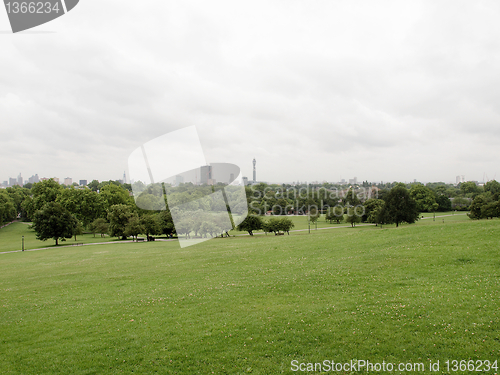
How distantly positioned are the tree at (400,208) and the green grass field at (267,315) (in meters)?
32.2

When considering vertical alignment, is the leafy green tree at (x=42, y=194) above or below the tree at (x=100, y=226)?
above

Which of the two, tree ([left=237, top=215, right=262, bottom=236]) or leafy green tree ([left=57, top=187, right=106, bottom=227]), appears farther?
leafy green tree ([left=57, top=187, right=106, bottom=227])

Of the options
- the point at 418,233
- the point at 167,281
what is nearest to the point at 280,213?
the point at 418,233

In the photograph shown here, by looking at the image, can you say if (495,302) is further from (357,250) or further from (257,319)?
(357,250)

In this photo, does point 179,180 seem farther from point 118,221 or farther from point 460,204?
point 460,204

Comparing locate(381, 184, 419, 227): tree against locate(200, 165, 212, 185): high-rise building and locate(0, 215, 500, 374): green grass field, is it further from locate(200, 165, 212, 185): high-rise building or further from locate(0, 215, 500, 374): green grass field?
locate(200, 165, 212, 185): high-rise building

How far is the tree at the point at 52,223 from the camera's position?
4200 cm

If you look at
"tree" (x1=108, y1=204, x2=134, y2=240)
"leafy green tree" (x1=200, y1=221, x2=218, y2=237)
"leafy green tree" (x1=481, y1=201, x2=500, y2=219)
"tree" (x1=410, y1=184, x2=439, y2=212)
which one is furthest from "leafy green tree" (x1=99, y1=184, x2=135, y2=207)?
"tree" (x1=410, y1=184, x2=439, y2=212)

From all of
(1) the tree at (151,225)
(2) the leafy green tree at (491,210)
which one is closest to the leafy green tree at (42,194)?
(1) the tree at (151,225)

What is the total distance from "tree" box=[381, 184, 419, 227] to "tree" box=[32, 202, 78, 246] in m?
55.0

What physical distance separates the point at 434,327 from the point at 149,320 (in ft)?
28.8

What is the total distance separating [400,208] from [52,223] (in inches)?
2306

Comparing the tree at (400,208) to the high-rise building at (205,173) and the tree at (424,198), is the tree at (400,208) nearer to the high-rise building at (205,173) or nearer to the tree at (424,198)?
the tree at (424,198)

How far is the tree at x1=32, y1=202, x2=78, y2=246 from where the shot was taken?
42.0 m
